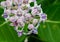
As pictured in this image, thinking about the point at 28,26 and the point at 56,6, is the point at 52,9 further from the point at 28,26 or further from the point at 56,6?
the point at 28,26

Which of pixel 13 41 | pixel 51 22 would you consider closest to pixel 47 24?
pixel 51 22

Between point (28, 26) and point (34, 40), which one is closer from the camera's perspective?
point (28, 26)

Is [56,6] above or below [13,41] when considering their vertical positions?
above

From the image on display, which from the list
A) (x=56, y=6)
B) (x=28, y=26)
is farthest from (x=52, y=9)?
(x=28, y=26)

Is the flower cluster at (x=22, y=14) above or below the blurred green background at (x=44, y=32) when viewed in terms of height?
above

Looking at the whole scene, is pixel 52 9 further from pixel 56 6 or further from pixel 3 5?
pixel 3 5

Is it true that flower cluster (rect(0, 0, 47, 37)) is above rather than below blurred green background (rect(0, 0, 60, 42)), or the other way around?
above
